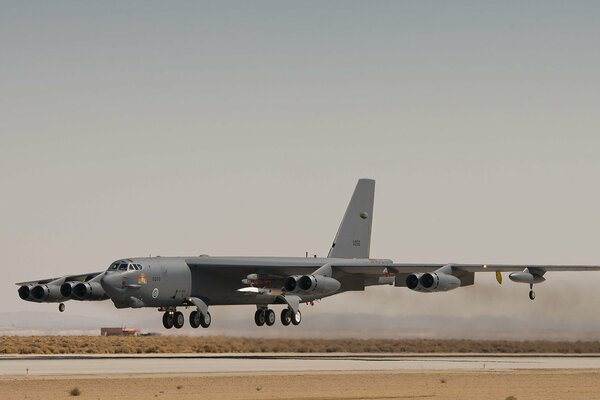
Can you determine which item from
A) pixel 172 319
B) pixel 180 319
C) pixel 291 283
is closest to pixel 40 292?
pixel 172 319

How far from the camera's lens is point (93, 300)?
73.4 meters

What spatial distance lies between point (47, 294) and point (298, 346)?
1509cm

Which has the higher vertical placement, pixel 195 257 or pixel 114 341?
pixel 195 257

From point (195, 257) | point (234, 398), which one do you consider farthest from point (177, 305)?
point (234, 398)

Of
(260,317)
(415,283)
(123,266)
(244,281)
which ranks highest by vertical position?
(123,266)

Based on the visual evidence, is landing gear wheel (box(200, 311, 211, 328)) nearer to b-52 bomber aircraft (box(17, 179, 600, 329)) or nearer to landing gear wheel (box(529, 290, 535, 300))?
b-52 bomber aircraft (box(17, 179, 600, 329))

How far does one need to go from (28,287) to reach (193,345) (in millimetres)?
10927

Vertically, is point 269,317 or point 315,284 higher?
point 315,284

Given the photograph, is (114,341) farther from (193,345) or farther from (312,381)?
(312,381)

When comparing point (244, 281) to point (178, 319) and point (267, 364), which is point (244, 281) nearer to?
point (178, 319)

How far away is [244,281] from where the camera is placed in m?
77.0

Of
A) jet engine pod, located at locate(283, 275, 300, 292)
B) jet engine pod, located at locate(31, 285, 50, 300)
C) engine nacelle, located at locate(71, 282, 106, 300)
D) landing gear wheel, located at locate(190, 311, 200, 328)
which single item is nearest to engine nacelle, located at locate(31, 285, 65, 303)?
jet engine pod, located at locate(31, 285, 50, 300)

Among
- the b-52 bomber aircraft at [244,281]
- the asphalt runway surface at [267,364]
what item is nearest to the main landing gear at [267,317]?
the b-52 bomber aircraft at [244,281]

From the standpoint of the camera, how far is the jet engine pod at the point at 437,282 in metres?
70.4
